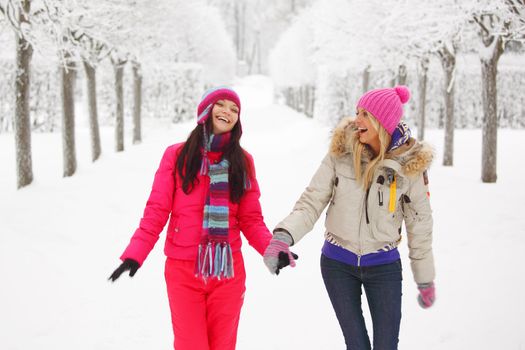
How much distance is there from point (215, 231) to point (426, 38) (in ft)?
27.3

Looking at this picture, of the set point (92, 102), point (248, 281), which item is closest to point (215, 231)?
point (248, 281)

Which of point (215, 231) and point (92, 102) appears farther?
point (92, 102)

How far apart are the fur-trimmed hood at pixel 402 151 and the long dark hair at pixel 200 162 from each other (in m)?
0.49

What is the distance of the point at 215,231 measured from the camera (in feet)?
7.74

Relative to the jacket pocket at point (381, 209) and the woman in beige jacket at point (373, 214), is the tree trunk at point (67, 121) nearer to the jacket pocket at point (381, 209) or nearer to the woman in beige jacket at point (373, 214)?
the woman in beige jacket at point (373, 214)

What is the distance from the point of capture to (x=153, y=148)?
15.0 meters

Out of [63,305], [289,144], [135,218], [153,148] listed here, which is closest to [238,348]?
[63,305]

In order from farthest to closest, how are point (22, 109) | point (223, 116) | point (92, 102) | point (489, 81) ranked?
point (92, 102), point (489, 81), point (22, 109), point (223, 116)

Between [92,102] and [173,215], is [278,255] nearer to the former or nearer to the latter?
[173,215]

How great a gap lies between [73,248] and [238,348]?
2802mm

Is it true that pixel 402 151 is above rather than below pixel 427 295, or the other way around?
above

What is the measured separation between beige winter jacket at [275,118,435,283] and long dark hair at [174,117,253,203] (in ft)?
1.06

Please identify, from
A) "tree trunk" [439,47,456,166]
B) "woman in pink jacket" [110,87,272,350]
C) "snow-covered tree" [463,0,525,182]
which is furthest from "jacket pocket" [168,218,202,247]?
"tree trunk" [439,47,456,166]

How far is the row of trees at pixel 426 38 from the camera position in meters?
7.25
